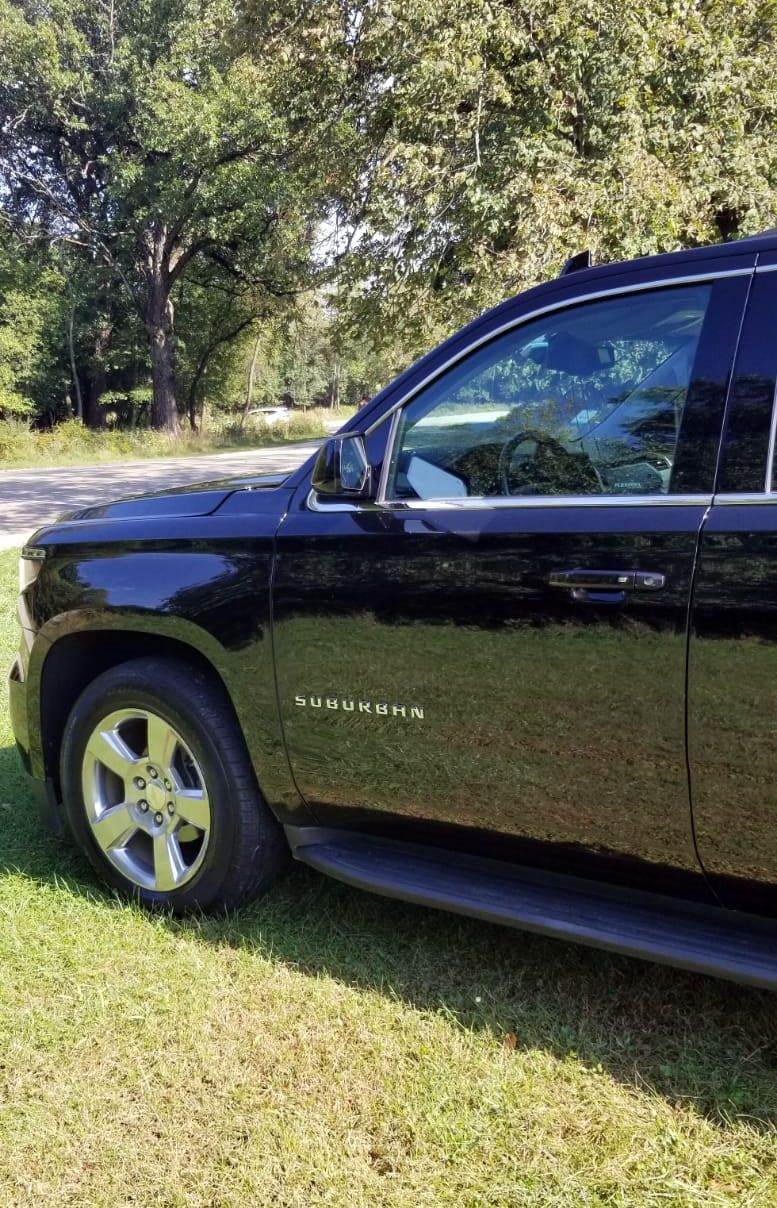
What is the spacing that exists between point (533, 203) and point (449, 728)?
29.2ft

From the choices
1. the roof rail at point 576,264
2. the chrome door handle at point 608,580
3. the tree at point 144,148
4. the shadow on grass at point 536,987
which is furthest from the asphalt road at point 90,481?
the chrome door handle at point 608,580

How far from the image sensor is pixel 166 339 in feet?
98.4

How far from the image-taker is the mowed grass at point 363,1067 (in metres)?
1.99

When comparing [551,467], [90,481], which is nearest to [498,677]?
[551,467]

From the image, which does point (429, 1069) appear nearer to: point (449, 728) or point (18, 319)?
point (449, 728)

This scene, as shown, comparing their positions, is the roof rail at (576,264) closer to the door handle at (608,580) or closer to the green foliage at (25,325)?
the door handle at (608,580)

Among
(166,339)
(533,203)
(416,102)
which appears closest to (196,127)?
(166,339)

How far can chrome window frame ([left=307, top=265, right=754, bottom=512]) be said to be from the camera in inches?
81.1

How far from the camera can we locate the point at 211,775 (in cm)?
278

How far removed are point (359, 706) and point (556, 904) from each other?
0.70 meters

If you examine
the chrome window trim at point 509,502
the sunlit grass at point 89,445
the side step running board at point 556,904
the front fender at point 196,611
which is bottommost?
the side step running board at point 556,904

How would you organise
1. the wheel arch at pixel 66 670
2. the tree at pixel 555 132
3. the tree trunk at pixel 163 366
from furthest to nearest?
the tree trunk at pixel 163 366 < the tree at pixel 555 132 < the wheel arch at pixel 66 670

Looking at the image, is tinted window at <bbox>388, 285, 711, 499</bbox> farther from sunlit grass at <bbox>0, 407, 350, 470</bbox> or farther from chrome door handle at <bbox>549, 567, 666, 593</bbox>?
sunlit grass at <bbox>0, 407, 350, 470</bbox>

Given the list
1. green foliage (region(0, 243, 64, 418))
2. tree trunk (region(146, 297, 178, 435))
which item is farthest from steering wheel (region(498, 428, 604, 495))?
green foliage (region(0, 243, 64, 418))
